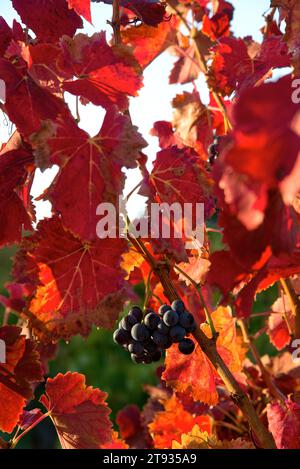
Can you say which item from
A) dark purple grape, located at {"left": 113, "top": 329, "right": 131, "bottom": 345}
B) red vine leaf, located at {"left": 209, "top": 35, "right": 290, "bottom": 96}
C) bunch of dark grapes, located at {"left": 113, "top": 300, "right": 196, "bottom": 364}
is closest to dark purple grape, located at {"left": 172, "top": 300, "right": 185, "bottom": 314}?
bunch of dark grapes, located at {"left": 113, "top": 300, "right": 196, "bottom": 364}

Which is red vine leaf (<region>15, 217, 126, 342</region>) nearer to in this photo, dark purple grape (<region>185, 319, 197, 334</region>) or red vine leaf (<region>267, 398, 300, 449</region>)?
dark purple grape (<region>185, 319, 197, 334</region>)

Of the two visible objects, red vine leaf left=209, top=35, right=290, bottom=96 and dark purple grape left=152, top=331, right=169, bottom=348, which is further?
red vine leaf left=209, top=35, right=290, bottom=96

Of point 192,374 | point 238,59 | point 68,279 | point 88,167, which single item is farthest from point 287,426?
point 238,59

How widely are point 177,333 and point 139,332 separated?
0.23 ft

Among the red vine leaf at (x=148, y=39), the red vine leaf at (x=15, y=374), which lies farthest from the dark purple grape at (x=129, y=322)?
the red vine leaf at (x=148, y=39)

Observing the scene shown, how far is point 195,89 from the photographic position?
139 cm

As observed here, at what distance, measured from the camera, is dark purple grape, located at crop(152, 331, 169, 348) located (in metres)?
0.90

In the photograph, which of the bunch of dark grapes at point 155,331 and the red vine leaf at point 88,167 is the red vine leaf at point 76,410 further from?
the red vine leaf at point 88,167

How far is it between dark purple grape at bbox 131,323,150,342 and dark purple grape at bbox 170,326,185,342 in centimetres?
6

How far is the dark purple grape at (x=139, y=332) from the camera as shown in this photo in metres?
0.93

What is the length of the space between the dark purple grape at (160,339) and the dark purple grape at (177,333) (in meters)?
0.02

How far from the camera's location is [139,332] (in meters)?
0.93
